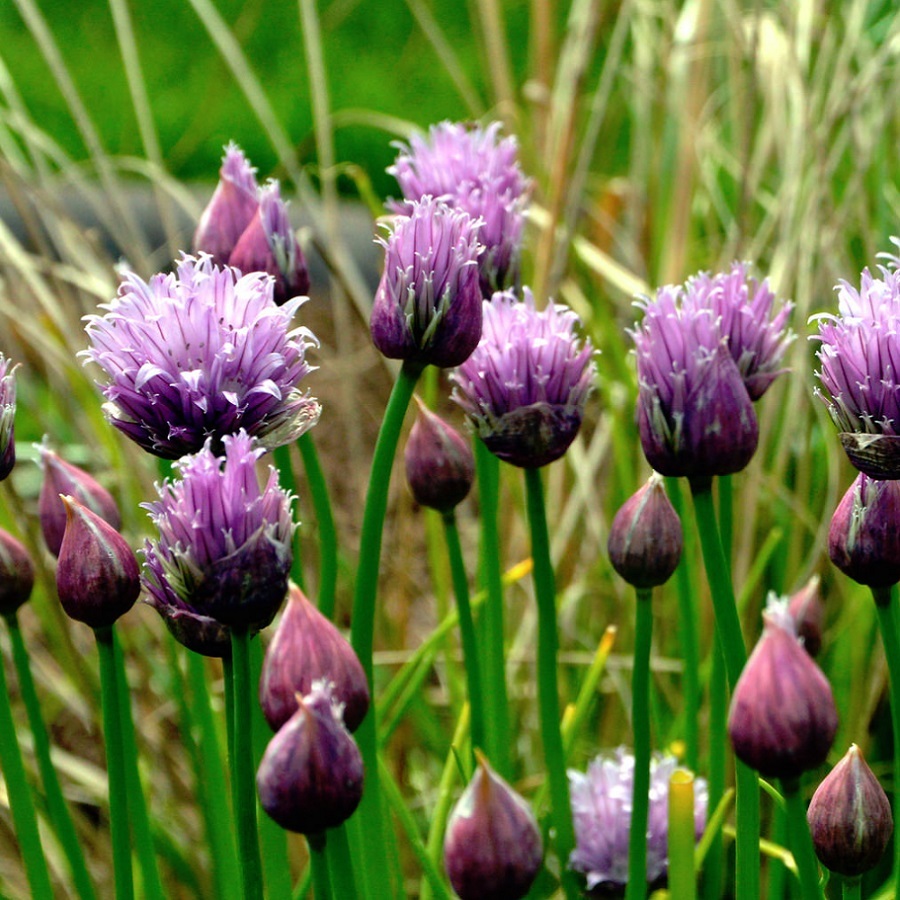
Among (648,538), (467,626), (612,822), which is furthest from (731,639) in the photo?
(612,822)

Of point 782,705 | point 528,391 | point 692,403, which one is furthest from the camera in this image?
point 528,391

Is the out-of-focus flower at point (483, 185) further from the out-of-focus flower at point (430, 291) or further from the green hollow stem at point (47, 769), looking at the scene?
the green hollow stem at point (47, 769)

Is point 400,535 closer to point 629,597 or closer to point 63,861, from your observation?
point 629,597

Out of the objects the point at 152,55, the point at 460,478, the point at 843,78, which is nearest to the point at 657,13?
the point at 843,78

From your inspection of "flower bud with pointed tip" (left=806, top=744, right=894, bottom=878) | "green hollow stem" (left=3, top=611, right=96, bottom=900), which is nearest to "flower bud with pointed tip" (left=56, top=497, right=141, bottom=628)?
"green hollow stem" (left=3, top=611, right=96, bottom=900)

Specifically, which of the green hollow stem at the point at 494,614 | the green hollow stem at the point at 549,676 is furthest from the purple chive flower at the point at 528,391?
the green hollow stem at the point at 494,614

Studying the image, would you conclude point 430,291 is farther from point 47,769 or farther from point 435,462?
point 47,769

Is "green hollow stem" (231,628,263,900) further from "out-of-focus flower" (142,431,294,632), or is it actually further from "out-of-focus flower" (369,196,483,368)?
"out-of-focus flower" (369,196,483,368)
